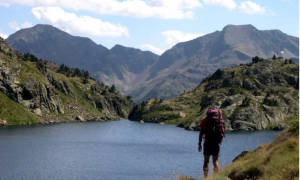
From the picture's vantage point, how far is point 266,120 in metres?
192

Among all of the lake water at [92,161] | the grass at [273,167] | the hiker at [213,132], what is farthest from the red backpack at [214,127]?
the lake water at [92,161]

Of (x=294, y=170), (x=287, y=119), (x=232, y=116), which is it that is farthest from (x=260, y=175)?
(x=287, y=119)

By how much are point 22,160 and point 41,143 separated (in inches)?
1459

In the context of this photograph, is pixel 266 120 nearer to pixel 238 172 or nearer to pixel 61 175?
pixel 61 175

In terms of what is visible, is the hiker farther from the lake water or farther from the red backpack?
the lake water

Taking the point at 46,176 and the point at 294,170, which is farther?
the point at 46,176

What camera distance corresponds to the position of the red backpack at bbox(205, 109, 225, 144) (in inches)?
883

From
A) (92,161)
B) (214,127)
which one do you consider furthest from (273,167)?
(92,161)

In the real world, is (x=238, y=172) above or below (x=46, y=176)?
above

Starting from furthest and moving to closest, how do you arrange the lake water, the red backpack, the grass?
the lake water, the red backpack, the grass

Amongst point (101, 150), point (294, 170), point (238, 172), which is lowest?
point (101, 150)

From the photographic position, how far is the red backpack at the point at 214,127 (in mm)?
22438

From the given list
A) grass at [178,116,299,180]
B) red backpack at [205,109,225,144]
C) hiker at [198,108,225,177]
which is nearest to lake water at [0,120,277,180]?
hiker at [198,108,225,177]

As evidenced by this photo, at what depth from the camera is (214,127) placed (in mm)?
22438
